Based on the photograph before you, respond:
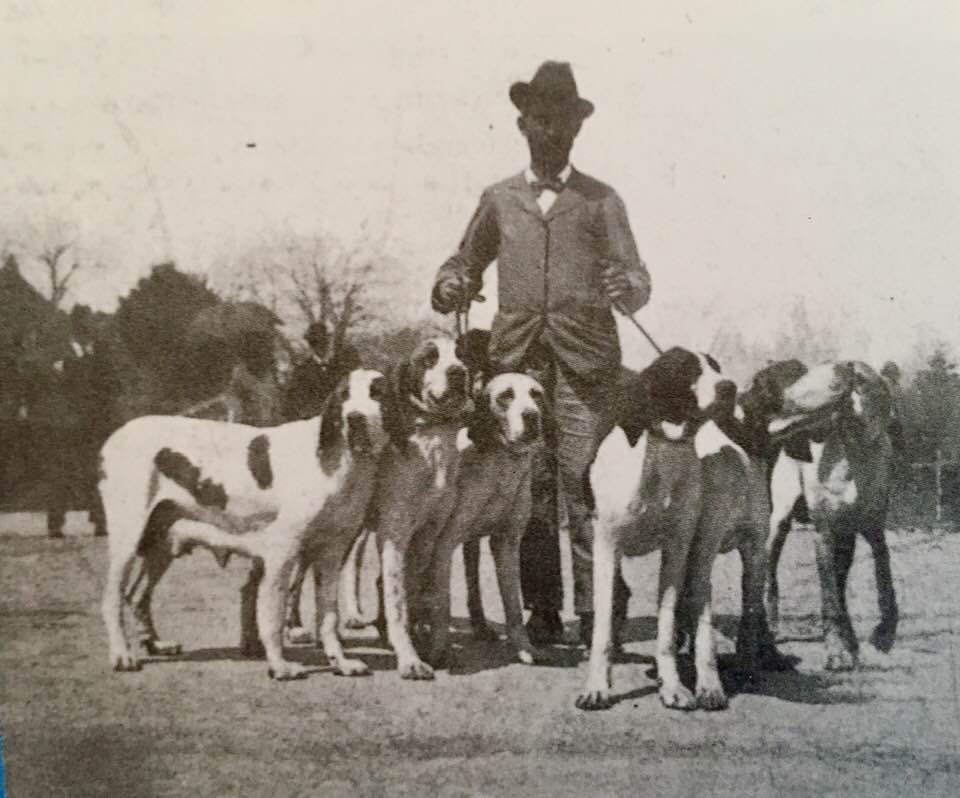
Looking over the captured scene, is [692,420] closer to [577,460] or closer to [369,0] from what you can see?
[577,460]

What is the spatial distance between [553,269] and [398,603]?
3.78 ft

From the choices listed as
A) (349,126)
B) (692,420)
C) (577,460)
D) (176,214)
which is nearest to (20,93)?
(176,214)

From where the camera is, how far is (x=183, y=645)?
12.7 feet

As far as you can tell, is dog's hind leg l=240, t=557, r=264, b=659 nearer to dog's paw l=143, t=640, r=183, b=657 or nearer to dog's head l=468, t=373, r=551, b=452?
dog's paw l=143, t=640, r=183, b=657

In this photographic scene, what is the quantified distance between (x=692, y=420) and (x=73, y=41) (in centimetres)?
226

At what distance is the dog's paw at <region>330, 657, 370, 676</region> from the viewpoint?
382cm

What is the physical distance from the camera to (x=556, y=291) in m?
3.95

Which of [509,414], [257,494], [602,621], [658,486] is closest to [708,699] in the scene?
[602,621]

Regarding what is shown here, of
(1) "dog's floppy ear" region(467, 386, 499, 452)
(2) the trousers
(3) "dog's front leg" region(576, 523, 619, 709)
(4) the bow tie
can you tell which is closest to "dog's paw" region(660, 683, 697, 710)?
(3) "dog's front leg" region(576, 523, 619, 709)

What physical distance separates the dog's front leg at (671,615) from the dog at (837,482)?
0.38 meters

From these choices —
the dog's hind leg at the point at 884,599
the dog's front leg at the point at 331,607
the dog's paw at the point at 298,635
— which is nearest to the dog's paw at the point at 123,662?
the dog's paw at the point at 298,635

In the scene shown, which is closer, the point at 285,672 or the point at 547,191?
the point at 285,672

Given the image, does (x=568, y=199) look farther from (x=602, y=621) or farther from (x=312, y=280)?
(x=602, y=621)

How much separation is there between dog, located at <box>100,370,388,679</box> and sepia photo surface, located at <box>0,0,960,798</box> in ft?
0.04
